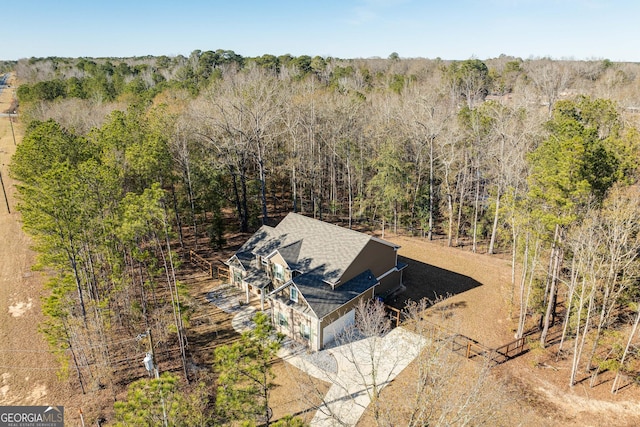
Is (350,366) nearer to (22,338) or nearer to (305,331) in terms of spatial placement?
(305,331)

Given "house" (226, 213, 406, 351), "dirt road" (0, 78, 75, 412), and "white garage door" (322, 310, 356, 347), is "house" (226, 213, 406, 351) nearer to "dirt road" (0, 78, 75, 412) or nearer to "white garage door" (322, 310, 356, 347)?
"white garage door" (322, 310, 356, 347)

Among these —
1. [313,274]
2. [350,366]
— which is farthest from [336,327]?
[313,274]

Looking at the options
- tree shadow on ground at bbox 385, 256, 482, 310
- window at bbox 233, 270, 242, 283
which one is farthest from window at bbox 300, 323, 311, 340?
window at bbox 233, 270, 242, 283

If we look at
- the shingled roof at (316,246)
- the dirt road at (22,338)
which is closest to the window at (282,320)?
the shingled roof at (316,246)

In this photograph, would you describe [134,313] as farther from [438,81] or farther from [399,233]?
[438,81]

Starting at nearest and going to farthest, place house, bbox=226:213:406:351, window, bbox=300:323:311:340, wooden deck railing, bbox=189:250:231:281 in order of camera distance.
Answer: window, bbox=300:323:311:340 → house, bbox=226:213:406:351 → wooden deck railing, bbox=189:250:231:281

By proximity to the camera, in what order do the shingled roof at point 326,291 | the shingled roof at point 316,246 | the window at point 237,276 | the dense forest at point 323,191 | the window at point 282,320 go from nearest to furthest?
1. the dense forest at point 323,191
2. the shingled roof at point 326,291
3. the window at point 282,320
4. the shingled roof at point 316,246
5. the window at point 237,276

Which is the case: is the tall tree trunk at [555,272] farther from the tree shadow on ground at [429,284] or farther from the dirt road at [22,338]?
the dirt road at [22,338]

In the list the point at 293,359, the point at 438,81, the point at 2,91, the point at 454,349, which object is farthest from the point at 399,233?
the point at 2,91

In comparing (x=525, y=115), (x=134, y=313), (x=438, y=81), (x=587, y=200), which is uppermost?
(x=438, y=81)
